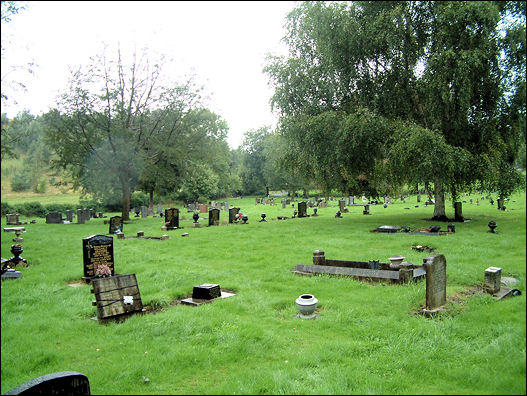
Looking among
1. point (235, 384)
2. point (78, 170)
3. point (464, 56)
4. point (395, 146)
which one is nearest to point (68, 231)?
point (78, 170)

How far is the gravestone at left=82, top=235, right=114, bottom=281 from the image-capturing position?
446 inches

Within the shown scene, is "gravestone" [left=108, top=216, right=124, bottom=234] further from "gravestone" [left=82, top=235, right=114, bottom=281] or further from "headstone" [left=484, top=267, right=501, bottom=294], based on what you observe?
"headstone" [left=484, top=267, right=501, bottom=294]

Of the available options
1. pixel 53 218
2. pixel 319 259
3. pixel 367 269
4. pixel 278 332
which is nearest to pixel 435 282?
pixel 278 332

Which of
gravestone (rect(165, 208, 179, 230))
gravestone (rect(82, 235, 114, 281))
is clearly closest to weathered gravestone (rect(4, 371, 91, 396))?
gravestone (rect(82, 235, 114, 281))

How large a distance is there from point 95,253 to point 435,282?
935 cm

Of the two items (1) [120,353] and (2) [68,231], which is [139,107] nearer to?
(2) [68,231]

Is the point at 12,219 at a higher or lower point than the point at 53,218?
higher

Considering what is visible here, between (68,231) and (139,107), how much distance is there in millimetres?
12222

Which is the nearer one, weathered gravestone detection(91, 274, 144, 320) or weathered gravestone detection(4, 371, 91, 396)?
weathered gravestone detection(4, 371, 91, 396)

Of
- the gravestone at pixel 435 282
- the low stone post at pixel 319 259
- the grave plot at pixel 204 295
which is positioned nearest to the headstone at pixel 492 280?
the gravestone at pixel 435 282

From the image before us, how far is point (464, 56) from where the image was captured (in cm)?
356

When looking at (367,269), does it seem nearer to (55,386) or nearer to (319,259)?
(319,259)

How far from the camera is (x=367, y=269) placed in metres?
10.4

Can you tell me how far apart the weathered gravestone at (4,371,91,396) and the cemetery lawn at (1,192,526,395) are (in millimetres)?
521
